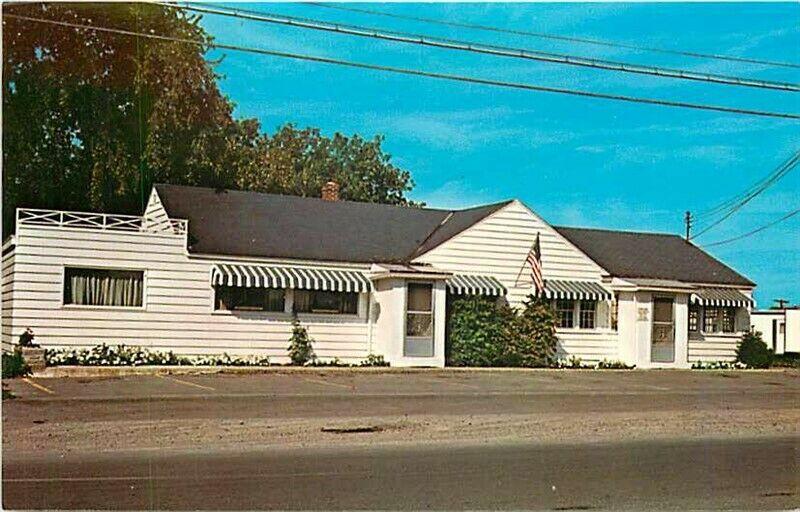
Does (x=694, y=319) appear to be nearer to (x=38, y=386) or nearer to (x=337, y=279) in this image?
(x=337, y=279)

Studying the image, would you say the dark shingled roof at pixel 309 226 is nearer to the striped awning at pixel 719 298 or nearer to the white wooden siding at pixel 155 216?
the white wooden siding at pixel 155 216

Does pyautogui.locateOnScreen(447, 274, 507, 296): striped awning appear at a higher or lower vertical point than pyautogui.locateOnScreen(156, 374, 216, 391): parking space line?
higher

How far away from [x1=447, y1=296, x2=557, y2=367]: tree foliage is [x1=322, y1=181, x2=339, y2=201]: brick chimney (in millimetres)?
4408

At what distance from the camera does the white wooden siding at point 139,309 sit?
65.1ft

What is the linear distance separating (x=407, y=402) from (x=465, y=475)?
7057 millimetres

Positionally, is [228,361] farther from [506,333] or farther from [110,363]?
[506,333]

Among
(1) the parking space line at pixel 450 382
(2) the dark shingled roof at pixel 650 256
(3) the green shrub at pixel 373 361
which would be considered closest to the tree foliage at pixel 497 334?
(3) the green shrub at pixel 373 361

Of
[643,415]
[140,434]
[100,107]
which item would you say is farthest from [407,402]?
[100,107]

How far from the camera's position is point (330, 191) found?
24.5m

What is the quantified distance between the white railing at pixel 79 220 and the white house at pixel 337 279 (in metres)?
0.05

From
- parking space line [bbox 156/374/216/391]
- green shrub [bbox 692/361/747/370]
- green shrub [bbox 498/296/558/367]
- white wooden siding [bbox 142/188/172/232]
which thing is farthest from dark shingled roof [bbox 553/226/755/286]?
parking space line [bbox 156/374/216/391]

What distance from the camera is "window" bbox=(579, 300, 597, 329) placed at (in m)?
28.9

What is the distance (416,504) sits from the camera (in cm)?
952

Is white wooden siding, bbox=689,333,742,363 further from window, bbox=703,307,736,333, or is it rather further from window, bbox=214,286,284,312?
window, bbox=214,286,284,312
